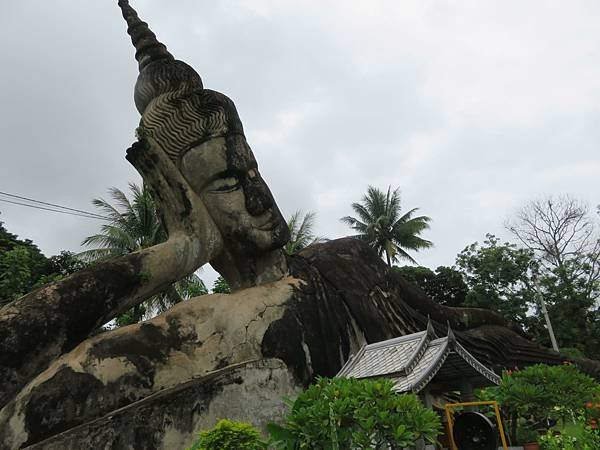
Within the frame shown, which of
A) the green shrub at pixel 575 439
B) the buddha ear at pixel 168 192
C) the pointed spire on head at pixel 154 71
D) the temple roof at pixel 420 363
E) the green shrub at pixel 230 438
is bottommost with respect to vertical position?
the green shrub at pixel 575 439

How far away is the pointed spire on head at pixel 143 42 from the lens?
6930 millimetres

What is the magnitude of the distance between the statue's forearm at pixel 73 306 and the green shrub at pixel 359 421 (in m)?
2.35

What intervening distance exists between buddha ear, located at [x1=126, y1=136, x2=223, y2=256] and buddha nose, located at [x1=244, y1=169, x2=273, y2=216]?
0.63m

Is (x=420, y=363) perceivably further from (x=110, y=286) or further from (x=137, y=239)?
(x=137, y=239)

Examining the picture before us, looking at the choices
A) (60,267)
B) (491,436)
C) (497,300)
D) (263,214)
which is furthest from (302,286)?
(497,300)

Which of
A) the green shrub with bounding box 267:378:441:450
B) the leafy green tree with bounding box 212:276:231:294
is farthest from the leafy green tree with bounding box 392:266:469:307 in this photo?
the green shrub with bounding box 267:378:441:450

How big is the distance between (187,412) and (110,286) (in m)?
1.62

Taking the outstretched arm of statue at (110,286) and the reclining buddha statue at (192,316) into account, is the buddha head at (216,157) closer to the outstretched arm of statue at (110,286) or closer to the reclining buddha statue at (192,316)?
the reclining buddha statue at (192,316)

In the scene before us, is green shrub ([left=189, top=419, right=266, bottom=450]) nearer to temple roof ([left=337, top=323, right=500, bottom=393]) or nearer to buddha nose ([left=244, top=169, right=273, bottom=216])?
temple roof ([left=337, top=323, right=500, bottom=393])

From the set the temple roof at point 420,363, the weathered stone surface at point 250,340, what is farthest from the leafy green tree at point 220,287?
the temple roof at point 420,363

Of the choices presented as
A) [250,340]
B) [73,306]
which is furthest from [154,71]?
[250,340]

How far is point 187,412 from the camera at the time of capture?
12.5 feet

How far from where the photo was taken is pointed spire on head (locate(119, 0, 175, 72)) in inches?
273

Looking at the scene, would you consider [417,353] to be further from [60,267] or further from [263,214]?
[60,267]
